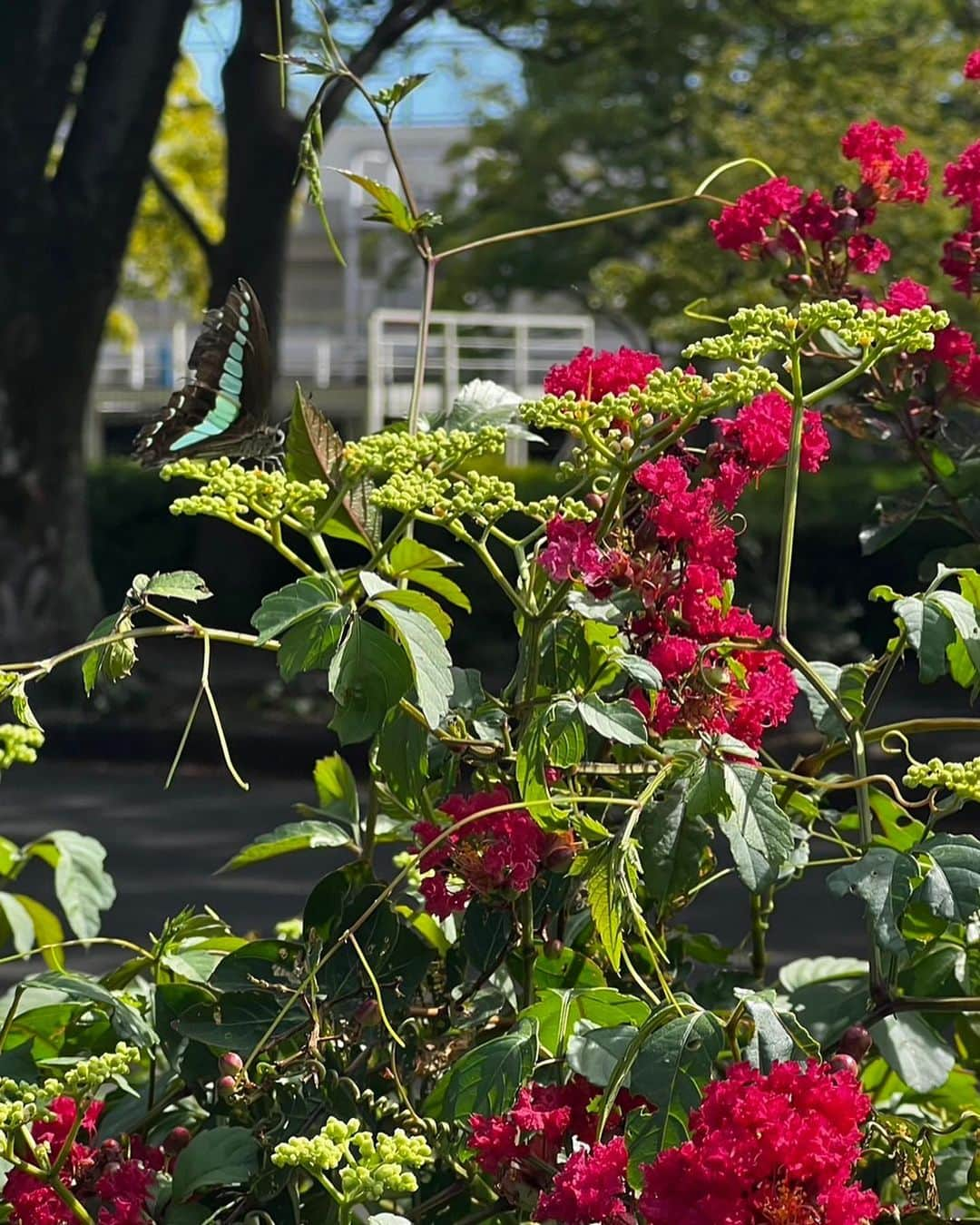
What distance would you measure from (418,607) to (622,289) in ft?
79.6

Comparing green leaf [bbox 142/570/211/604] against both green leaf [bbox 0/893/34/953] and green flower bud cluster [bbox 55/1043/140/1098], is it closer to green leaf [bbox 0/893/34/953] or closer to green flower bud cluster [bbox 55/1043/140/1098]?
green flower bud cluster [bbox 55/1043/140/1098]

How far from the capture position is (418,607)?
4.67 ft

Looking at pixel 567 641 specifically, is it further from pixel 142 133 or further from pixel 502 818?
pixel 142 133

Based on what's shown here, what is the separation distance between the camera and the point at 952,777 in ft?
4.33

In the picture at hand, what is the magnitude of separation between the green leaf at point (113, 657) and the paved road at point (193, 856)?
12.5 feet

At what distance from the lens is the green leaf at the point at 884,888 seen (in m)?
1.32

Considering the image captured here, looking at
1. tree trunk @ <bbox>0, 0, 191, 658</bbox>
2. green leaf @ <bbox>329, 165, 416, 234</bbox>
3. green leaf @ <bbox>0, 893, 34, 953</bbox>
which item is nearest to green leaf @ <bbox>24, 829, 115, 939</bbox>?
green leaf @ <bbox>0, 893, 34, 953</bbox>

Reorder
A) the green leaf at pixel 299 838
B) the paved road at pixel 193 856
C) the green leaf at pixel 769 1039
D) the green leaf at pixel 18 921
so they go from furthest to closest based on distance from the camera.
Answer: the paved road at pixel 193 856 → the green leaf at pixel 18 921 → the green leaf at pixel 299 838 → the green leaf at pixel 769 1039

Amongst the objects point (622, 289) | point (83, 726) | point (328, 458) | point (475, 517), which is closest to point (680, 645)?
point (475, 517)

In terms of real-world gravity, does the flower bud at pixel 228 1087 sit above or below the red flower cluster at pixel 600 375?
below

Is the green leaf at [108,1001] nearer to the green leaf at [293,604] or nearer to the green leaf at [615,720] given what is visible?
the green leaf at [293,604]

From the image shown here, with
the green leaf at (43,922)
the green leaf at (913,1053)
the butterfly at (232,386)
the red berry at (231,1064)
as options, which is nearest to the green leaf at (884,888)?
the green leaf at (913,1053)

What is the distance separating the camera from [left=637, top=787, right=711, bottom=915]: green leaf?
1413 millimetres

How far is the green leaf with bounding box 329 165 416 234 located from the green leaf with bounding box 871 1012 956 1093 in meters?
0.86
